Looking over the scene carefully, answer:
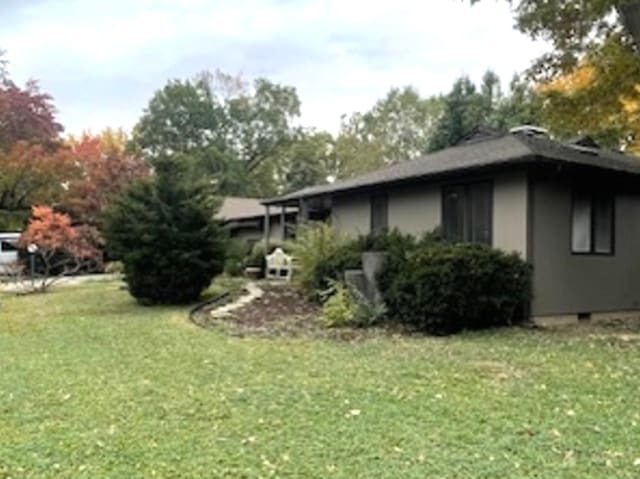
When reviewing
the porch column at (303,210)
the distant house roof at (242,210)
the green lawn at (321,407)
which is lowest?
the green lawn at (321,407)

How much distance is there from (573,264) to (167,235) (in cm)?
821

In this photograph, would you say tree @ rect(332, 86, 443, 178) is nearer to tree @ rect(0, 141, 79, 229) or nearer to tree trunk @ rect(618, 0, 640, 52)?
tree @ rect(0, 141, 79, 229)

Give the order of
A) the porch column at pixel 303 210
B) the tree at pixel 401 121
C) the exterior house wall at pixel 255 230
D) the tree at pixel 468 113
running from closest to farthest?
the porch column at pixel 303 210, the exterior house wall at pixel 255 230, the tree at pixel 468 113, the tree at pixel 401 121

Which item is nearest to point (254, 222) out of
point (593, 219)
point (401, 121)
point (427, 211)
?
point (427, 211)

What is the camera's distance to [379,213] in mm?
15836

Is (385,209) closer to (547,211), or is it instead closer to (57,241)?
(547,211)

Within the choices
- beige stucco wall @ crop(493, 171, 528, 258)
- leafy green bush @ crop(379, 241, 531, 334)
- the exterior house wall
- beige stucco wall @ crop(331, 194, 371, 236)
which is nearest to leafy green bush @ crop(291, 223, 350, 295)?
Answer: beige stucco wall @ crop(331, 194, 371, 236)

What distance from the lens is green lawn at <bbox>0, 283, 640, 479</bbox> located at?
4.39 m

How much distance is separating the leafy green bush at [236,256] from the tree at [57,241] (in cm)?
561

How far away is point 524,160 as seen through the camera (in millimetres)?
11242

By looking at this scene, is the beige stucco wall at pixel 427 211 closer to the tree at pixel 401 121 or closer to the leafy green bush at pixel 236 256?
the leafy green bush at pixel 236 256

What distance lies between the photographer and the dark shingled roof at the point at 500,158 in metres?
11.8

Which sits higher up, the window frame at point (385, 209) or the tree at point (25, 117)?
the tree at point (25, 117)

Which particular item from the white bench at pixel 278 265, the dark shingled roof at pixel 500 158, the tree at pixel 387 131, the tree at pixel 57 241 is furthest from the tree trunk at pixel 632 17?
the tree at pixel 387 131
